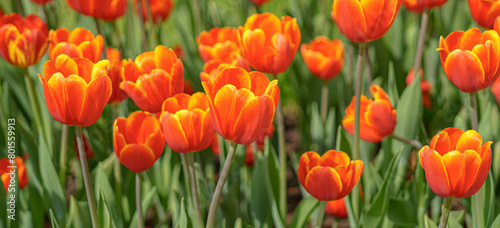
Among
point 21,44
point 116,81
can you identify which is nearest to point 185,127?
point 116,81

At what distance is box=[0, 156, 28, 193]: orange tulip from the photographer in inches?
46.3

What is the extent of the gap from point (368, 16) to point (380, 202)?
37cm

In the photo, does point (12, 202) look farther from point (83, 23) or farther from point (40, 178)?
point (83, 23)

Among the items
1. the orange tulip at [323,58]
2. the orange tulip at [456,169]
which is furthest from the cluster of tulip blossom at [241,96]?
the orange tulip at [323,58]

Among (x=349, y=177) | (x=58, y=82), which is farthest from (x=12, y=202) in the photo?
(x=349, y=177)

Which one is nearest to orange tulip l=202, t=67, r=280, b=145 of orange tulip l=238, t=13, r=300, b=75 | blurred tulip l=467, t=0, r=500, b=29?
orange tulip l=238, t=13, r=300, b=75

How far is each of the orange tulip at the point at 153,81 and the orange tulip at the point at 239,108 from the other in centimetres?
20

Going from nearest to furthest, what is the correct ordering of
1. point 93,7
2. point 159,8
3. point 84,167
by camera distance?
point 84,167 → point 93,7 → point 159,8

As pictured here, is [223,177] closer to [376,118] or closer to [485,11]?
[376,118]

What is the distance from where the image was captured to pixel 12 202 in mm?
1221

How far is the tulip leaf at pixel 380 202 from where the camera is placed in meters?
1.09

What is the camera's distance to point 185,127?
2.86 ft

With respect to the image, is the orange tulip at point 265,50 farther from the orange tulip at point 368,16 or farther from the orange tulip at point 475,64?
the orange tulip at point 475,64

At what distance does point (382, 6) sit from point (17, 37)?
78 cm
